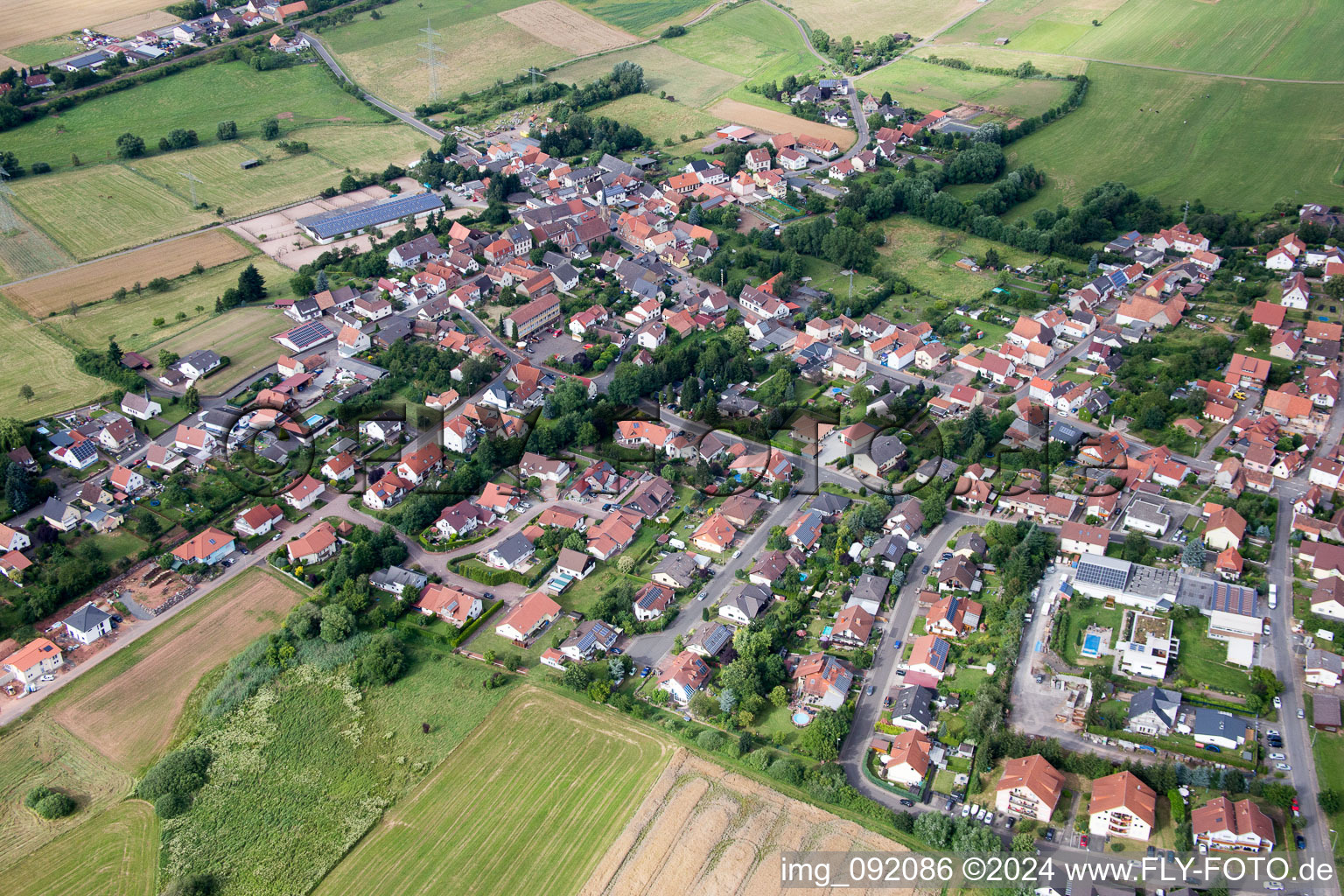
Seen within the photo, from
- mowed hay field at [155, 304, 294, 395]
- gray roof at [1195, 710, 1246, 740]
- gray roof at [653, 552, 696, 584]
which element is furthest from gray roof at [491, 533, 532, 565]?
gray roof at [1195, 710, 1246, 740]

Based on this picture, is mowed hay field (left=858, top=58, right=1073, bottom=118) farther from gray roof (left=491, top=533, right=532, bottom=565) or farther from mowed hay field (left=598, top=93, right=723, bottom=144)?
gray roof (left=491, top=533, right=532, bottom=565)

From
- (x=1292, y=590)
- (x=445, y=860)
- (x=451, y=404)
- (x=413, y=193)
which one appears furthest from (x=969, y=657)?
(x=413, y=193)

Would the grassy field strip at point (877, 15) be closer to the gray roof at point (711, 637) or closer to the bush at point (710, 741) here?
the gray roof at point (711, 637)

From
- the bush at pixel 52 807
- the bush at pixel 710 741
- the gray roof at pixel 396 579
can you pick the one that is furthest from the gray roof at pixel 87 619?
the bush at pixel 710 741

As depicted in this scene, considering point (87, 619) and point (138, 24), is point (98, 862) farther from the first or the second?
point (138, 24)

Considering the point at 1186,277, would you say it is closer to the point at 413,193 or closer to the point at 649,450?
the point at 649,450
